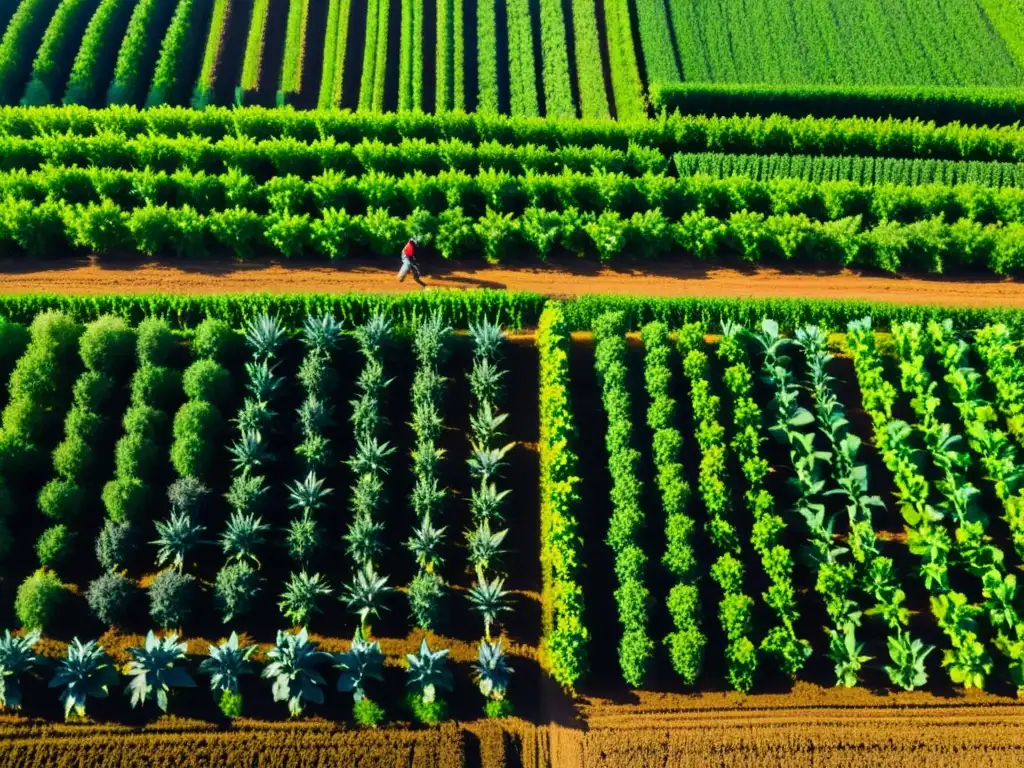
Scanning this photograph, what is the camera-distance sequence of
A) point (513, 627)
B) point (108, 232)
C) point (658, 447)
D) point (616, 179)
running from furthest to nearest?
1. point (616, 179)
2. point (108, 232)
3. point (658, 447)
4. point (513, 627)

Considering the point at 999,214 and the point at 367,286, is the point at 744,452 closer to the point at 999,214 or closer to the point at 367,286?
the point at 367,286

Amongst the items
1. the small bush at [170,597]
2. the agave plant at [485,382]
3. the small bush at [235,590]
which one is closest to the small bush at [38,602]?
the small bush at [170,597]

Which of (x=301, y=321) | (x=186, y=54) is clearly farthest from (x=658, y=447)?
(x=186, y=54)

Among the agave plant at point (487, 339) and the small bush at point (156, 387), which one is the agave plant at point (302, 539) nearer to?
the small bush at point (156, 387)

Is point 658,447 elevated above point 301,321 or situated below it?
below

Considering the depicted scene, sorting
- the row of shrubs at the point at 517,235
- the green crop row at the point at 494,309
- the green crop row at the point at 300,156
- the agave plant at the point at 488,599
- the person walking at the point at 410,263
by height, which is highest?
the green crop row at the point at 300,156

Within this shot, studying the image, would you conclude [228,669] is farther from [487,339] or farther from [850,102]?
[850,102]
